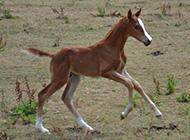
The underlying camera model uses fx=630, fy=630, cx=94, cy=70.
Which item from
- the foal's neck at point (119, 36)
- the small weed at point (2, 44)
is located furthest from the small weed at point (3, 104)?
the small weed at point (2, 44)

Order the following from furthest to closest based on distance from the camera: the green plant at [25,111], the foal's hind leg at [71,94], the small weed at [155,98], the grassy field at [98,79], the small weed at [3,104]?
the small weed at [155,98], the small weed at [3,104], the green plant at [25,111], the foal's hind leg at [71,94], the grassy field at [98,79]

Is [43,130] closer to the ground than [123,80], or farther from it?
closer to the ground

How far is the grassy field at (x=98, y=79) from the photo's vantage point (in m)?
7.79

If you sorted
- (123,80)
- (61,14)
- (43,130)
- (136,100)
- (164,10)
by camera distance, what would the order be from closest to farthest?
(123,80) → (43,130) → (136,100) → (164,10) → (61,14)

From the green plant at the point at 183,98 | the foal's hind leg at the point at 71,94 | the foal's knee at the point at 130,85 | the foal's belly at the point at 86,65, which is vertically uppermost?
the foal's belly at the point at 86,65

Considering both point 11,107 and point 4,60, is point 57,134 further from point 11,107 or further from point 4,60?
point 4,60

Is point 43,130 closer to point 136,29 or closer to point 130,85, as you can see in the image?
point 130,85

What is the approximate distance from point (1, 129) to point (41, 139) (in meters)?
0.69

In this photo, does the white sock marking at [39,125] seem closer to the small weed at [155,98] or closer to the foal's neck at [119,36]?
the foal's neck at [119,36]

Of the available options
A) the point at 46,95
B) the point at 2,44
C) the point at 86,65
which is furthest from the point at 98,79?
the point at 2,44

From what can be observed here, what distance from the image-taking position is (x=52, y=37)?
14.1 meters

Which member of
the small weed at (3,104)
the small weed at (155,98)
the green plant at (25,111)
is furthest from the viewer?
the small weed at (155,98)

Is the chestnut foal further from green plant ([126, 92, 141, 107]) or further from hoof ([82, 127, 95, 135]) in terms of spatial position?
green plant ([126, 92, 141, 107])

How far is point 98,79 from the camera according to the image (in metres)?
10.5
